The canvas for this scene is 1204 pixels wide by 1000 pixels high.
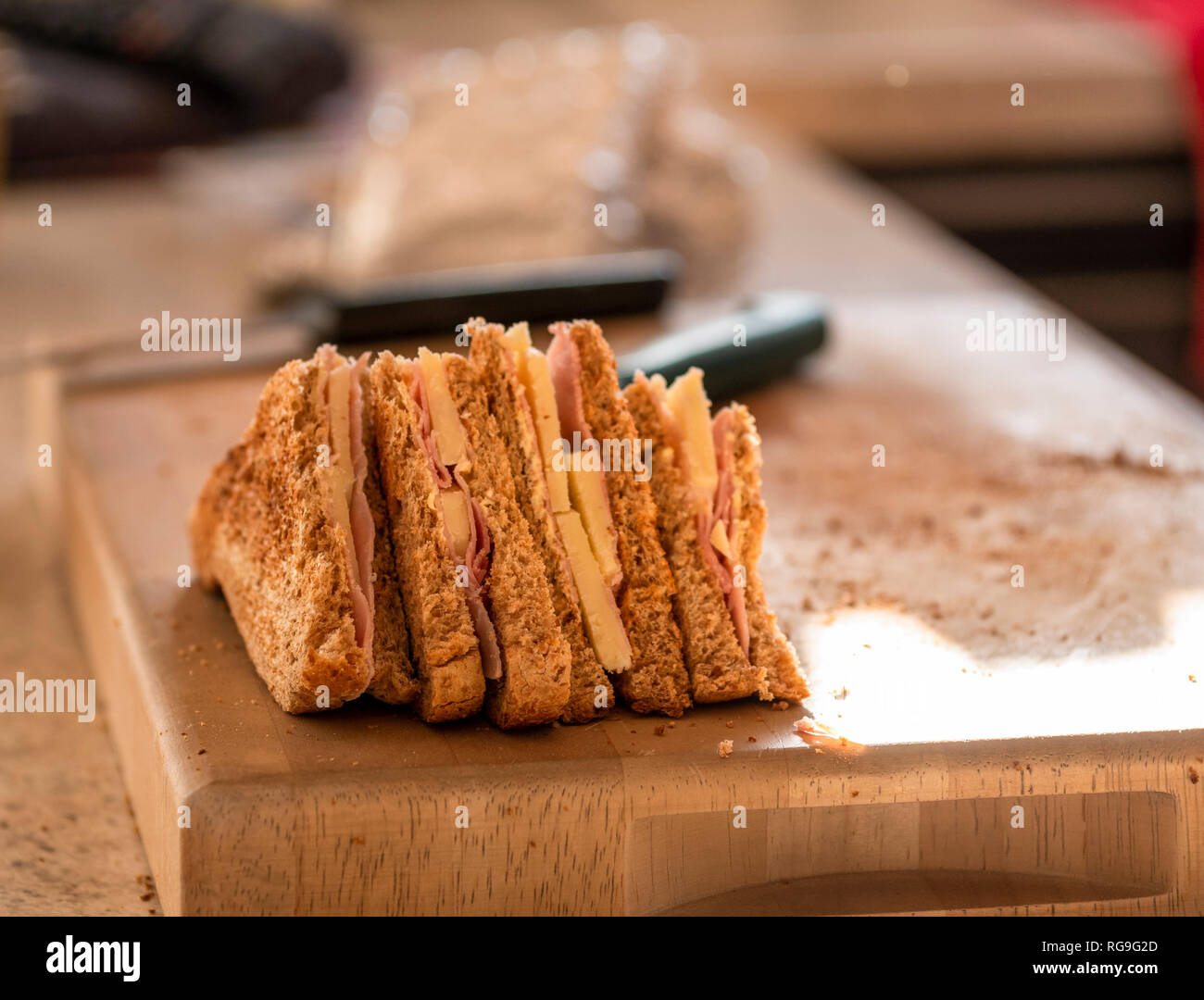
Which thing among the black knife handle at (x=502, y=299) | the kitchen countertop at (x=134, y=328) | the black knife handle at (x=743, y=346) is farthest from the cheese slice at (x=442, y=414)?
the black knife handle at (x=502, y=299)

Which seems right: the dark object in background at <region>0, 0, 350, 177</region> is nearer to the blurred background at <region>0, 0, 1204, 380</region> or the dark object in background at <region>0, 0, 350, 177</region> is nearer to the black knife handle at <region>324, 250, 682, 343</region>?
the blurred background at <region>0, 0, 1204, 380</region>

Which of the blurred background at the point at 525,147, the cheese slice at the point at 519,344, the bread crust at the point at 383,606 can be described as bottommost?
the bread crust at the point at 383,606

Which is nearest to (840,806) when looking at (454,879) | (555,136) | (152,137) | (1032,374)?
(454,879)

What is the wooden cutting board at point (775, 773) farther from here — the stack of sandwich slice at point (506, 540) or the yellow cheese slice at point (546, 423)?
the yellow cheese slice at point (546, 423)

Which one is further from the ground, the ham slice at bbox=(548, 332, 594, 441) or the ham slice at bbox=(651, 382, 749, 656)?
the ham slice at bbox=(548, 332, 594, 441)

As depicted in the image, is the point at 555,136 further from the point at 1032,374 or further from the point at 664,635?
the point at 664,635

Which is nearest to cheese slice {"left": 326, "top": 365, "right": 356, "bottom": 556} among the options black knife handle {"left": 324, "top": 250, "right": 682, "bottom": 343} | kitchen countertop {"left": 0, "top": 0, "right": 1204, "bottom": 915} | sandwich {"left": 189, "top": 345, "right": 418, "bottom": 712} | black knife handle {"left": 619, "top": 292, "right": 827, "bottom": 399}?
sandwich {"left": 189, "top": 345, "right": 418, "bottom": 712}
